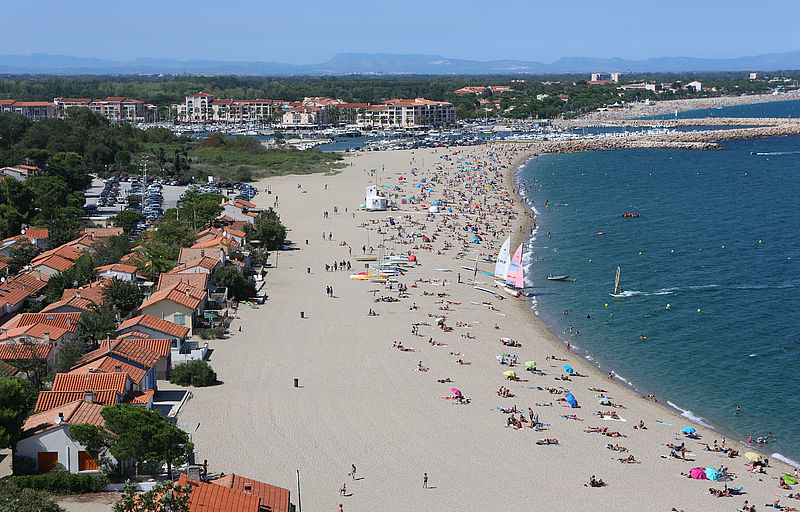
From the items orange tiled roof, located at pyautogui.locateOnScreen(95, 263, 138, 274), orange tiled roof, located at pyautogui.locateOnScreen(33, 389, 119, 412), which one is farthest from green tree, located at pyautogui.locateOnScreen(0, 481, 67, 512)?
orange tiled roof, located at pyautogui.locateOnScreen(95, 263, 138, 274)

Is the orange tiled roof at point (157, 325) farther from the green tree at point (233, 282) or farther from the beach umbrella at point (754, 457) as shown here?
the beach umbrella at point (754, 457)

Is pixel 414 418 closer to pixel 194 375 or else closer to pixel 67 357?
pixel 194 375

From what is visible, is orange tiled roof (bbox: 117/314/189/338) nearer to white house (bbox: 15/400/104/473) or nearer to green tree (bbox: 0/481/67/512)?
white house (bbox: 15/400/104/473)

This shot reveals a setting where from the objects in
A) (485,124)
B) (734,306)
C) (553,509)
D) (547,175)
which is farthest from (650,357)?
(485,124)

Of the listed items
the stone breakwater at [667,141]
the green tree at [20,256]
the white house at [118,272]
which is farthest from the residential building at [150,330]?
the stone breakwater at [667,141]

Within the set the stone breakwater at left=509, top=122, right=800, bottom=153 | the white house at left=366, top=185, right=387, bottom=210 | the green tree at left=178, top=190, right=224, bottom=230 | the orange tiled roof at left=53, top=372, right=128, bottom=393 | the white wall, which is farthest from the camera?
the stone breakwater at left=509, top=122, right=800, bottom=153

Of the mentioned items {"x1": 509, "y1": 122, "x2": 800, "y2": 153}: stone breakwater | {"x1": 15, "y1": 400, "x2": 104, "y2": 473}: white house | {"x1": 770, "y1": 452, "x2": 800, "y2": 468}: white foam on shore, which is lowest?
{"x1": 770, "y1": 452, "x2": 800, "y2": 468}: white foam on shore
